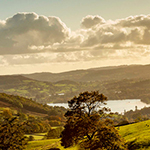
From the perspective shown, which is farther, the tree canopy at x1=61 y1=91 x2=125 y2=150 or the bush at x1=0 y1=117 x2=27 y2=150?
the bush at x1=0 y1=117 x2=27 y2=150

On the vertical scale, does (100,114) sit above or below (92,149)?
above

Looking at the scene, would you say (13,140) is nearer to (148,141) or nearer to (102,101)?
(102,101)

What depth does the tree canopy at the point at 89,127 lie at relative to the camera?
34.2 metres

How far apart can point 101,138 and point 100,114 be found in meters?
7.32

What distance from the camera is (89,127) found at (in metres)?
38.5

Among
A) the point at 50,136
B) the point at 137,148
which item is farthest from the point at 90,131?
the point at 50,136

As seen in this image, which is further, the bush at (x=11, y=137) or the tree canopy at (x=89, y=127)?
the bush at (x=11, y=137)

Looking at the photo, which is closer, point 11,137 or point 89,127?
point 89,127

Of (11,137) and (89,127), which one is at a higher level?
(89,127)

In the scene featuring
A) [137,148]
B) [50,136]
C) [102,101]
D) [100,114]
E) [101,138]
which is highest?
[102,101]

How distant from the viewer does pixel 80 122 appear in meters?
38.5

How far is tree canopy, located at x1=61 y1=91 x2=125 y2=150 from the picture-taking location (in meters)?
34.2

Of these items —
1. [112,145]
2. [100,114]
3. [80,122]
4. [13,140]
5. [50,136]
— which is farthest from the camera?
[50,136]

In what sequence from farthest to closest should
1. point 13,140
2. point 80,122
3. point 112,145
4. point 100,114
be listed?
point 13,140
point 100,114
point 80,122
point 112,145
